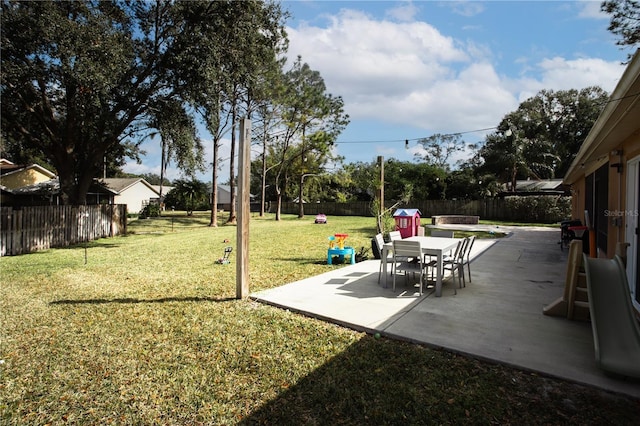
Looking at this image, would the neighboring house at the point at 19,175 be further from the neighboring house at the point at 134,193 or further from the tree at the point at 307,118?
the tree at the point at 307,118

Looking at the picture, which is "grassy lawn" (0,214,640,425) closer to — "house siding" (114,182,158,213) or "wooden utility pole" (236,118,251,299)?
"wooden utility pole" (236,118,251,299)

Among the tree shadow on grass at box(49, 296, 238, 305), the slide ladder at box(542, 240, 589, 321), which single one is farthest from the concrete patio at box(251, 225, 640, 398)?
the tree shadow on grass at box(49, 296, 238, 305)

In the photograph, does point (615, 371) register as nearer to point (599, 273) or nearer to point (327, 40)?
point (599, 273)

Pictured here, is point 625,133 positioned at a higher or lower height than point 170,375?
higher

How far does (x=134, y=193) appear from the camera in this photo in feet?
136

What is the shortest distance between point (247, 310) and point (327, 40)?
340 inches

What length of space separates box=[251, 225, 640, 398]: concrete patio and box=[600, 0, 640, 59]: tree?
12.0 metres

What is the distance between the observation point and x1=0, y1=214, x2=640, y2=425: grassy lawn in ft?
7.66

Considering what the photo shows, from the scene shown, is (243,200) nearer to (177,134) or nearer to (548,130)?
(177,134)

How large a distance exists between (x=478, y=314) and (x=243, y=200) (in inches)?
134

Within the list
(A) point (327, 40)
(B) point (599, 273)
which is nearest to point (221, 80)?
(A) point (327, 40)

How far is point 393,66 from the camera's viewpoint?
33.6ft

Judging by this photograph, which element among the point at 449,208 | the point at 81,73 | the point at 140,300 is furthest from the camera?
the point at 449,208

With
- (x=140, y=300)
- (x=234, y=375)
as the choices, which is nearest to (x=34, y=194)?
(x=140, y=300)
